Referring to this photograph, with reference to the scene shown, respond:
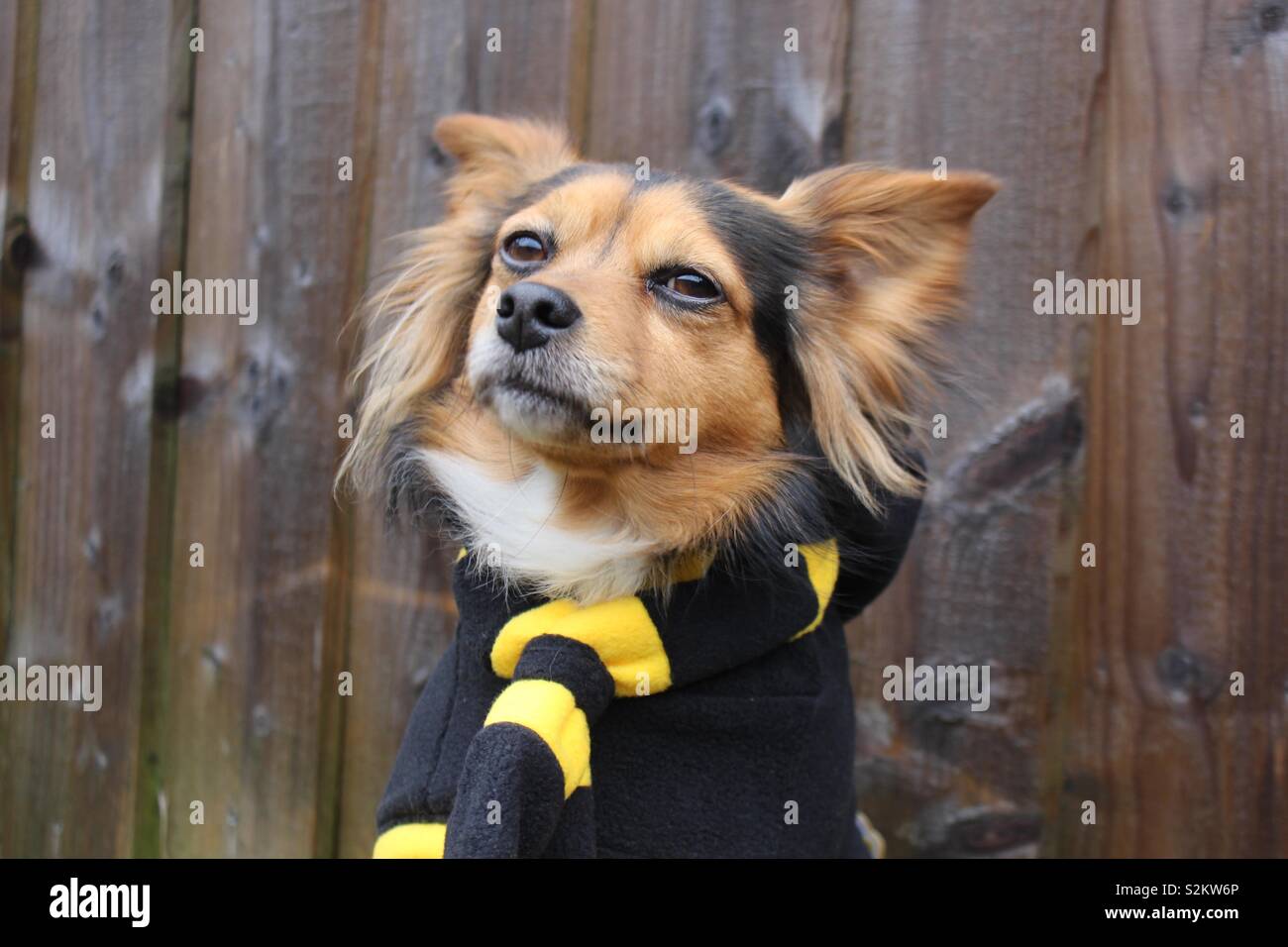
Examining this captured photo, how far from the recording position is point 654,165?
7.58 feet

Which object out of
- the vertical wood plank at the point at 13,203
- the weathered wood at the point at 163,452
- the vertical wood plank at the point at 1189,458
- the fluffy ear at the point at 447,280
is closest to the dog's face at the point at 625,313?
the fluffy ear at the point at 447,280

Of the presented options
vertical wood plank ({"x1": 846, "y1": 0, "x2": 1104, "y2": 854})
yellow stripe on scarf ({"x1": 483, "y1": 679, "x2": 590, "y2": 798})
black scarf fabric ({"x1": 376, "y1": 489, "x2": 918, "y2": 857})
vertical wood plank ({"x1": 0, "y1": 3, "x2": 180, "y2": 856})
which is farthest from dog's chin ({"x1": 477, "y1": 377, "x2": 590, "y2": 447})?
vertical wood plank ({"x1": 0, "y1": 3, "x2": 180, "y2": 856})

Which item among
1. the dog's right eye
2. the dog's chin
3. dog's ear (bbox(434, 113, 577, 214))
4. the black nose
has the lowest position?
the dog's chin

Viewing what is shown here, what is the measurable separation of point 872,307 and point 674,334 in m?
0.47

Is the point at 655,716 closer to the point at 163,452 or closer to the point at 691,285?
the point at 691,285

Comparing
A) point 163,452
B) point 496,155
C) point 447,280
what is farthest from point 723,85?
point 163,452

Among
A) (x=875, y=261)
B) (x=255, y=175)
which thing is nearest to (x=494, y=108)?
(x=255, y=175)

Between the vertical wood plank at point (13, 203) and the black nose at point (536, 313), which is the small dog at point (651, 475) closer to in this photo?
the black nose at point (536, 313)

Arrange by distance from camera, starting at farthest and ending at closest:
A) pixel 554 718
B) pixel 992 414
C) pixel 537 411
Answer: pixel 992 414 < pixel 537 411 < pixel 554 718

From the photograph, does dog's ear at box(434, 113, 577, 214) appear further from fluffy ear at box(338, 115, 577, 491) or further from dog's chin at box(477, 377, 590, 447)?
dog's chin at box(477, 377, 590, 447)

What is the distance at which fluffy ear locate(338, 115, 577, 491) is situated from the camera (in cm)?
210

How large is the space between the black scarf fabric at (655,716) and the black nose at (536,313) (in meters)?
0.49

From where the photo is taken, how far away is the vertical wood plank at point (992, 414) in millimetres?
2107

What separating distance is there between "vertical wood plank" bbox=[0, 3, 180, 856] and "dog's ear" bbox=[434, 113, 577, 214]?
930 millimetres
